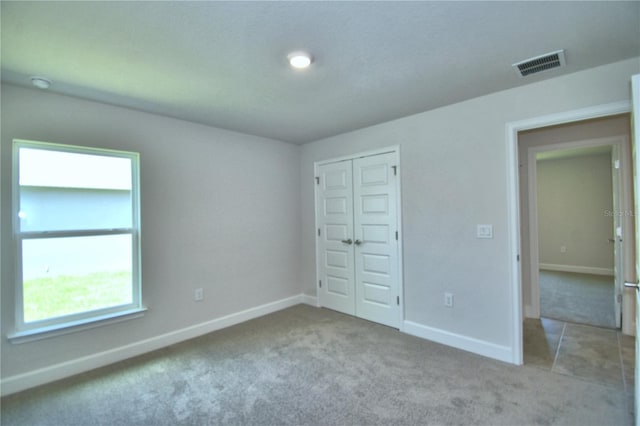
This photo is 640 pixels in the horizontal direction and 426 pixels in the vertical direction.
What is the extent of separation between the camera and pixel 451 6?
1.55m

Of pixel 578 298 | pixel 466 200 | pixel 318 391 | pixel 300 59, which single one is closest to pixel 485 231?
pixel 466 200

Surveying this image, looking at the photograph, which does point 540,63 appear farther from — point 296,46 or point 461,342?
point 461,342

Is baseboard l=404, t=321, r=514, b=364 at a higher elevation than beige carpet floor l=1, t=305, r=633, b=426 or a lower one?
higher

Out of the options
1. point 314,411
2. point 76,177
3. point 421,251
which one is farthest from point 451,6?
point 76,177

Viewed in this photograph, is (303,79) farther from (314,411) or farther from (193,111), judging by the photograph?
(314,411)

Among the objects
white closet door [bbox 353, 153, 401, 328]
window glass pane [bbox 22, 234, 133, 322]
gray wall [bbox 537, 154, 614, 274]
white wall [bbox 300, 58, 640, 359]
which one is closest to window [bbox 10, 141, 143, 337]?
window glass pane [bbox 22, 234, 133, 322]

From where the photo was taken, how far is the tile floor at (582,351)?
2.44 m

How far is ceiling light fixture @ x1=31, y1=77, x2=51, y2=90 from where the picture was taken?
2256mm

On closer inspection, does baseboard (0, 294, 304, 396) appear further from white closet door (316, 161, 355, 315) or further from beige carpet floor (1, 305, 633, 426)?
white closet door (316, 161, 355, 315)

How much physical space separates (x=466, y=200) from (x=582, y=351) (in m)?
1.78

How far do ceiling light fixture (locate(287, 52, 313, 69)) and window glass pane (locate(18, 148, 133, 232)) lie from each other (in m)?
2.04

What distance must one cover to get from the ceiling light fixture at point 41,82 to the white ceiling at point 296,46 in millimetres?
67

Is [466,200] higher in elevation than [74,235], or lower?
higher

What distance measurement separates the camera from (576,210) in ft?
19.7
